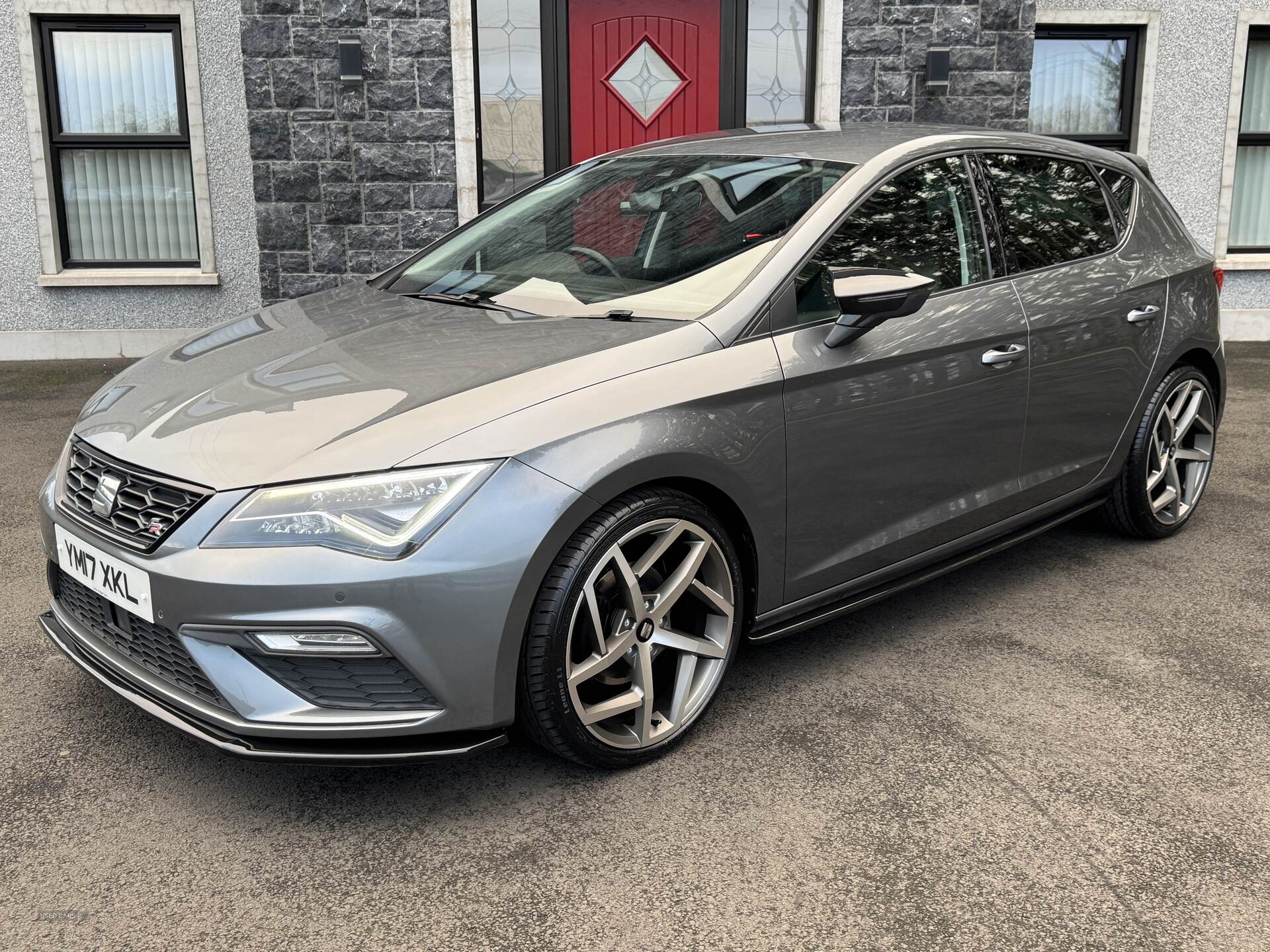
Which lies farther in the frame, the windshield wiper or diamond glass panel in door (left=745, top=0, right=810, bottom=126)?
diamond glass panel in door (left=745, top=0, right=810, bottom=126)

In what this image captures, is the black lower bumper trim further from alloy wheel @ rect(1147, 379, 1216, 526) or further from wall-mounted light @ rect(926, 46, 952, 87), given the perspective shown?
wall-mounted light @ rect(926, 46, 952, 87)

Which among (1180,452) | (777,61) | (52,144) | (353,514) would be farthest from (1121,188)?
(52,144)

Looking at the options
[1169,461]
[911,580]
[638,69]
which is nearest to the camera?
[911,580]

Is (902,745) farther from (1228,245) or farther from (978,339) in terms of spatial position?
(1228,245)

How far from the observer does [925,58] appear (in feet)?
27.5

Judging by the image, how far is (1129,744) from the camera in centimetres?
318

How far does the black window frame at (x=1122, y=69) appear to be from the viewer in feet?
32.2

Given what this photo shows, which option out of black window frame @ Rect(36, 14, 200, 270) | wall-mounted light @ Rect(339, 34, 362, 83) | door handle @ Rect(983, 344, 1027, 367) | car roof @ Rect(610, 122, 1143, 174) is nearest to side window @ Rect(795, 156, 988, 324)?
car roof @ Rect(610, 122, 1143, 174)

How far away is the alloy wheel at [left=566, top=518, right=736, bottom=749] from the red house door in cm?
580

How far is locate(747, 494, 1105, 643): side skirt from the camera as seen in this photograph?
131 inches

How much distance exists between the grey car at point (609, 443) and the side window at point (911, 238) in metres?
0.01

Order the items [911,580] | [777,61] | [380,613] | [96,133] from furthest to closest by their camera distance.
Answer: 1. [96,133]
2. [777,61]
3. [911,580]
4. [380,613]

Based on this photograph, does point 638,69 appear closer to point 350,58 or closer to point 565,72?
point 565,72

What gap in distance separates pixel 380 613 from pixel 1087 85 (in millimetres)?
9450
